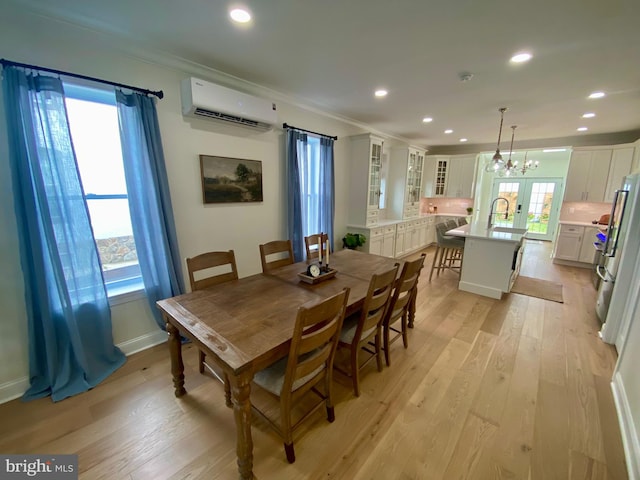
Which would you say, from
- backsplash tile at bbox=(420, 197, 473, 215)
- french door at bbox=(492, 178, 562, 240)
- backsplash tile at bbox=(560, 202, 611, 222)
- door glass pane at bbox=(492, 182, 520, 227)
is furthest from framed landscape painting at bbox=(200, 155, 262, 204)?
french door at bbox=(492, 178, 562, 240)

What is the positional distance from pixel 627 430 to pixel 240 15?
12.3 ft

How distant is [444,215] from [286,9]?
6510mm

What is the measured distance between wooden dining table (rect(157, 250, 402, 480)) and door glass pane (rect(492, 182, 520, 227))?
781 cm

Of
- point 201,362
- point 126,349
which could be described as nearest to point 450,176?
point 201,362

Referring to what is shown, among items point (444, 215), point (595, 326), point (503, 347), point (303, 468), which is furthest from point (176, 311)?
point (444, 215)

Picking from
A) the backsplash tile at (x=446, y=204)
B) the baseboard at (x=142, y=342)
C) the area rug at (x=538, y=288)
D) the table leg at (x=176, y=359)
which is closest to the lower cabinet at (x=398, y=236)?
the backsplash tile at (x=446, y=204)

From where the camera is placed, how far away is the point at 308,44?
6.94ft

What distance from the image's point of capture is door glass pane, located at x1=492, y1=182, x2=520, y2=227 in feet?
26.0

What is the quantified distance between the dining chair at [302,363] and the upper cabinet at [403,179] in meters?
4.85

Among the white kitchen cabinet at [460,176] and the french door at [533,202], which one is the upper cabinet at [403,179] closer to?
the white kitchen cabinet at [460,176]

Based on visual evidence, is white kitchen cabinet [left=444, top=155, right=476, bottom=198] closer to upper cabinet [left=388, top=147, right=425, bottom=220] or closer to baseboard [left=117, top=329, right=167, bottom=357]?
upper cabinet [left=388, top=147, right=425, bottom=220]

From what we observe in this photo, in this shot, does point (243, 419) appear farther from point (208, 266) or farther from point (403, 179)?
point (403, 179)

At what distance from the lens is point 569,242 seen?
17.6 feet

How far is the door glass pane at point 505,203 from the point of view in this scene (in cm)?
792
